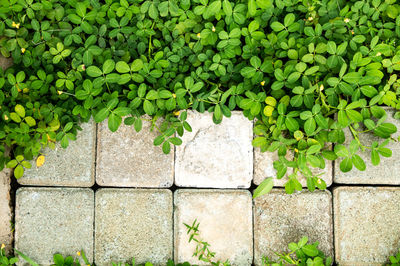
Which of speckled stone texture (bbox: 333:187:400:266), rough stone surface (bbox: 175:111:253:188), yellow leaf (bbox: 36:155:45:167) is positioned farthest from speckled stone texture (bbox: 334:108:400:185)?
yellow leaf (bbox: 36:155:45:167)

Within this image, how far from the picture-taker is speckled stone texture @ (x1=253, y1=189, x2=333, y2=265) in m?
1.82

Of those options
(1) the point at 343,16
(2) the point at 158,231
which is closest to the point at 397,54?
(1) the point at 343,16

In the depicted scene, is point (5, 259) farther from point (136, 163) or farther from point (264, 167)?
point (264, 167)

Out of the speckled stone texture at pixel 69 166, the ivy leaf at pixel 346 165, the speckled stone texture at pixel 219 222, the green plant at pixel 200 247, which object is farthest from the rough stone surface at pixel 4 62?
the ivy leaf at pixel 346 165

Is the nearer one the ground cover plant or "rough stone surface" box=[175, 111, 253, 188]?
the ground cover plant

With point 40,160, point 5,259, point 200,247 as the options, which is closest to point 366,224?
point 200,247

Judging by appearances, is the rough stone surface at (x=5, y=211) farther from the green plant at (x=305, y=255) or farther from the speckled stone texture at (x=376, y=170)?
the speckled stone texture at (x=376, y=170)

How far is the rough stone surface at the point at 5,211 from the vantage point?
184cm

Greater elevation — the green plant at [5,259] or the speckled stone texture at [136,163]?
the speckled stone texture at [136,163]

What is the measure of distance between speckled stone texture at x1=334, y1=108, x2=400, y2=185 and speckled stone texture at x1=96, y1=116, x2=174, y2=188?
2.85 ft

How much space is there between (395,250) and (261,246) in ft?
2.18

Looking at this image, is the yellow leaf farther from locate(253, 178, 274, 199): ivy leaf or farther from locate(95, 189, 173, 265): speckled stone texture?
locate(253, 178, 274, 199): ivy leaf

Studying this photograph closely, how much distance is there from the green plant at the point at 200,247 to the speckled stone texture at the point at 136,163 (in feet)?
0.78

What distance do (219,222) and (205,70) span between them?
75 cm
